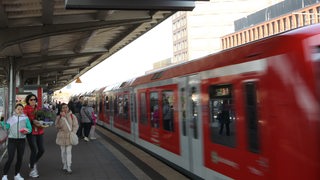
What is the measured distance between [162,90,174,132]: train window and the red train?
2 cm

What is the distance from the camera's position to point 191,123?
813 cm

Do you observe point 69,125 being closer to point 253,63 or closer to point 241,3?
point 253,63

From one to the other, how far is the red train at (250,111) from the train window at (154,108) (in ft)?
3.30

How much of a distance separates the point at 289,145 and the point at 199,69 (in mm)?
3355

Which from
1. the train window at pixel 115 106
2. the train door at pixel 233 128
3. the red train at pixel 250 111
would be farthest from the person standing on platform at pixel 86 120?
the train door at pixel 233 128

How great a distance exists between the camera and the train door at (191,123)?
7.65 m

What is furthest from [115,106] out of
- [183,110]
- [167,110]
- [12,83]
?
[183,110]

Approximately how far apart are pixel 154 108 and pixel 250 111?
6.35 metres

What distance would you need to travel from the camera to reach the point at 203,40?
120250mm

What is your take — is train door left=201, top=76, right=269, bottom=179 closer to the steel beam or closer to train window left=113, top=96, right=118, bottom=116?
the steel beam

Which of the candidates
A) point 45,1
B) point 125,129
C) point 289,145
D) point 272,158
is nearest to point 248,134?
point 272,158

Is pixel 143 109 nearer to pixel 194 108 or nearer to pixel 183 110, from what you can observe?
pixel 183 110

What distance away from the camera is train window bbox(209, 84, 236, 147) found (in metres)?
6.06

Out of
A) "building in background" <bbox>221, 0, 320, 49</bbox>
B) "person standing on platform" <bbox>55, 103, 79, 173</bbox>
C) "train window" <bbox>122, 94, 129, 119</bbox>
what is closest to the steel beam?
"person standing on platform" <bbox>55, 103, 79, 173</bbox>
